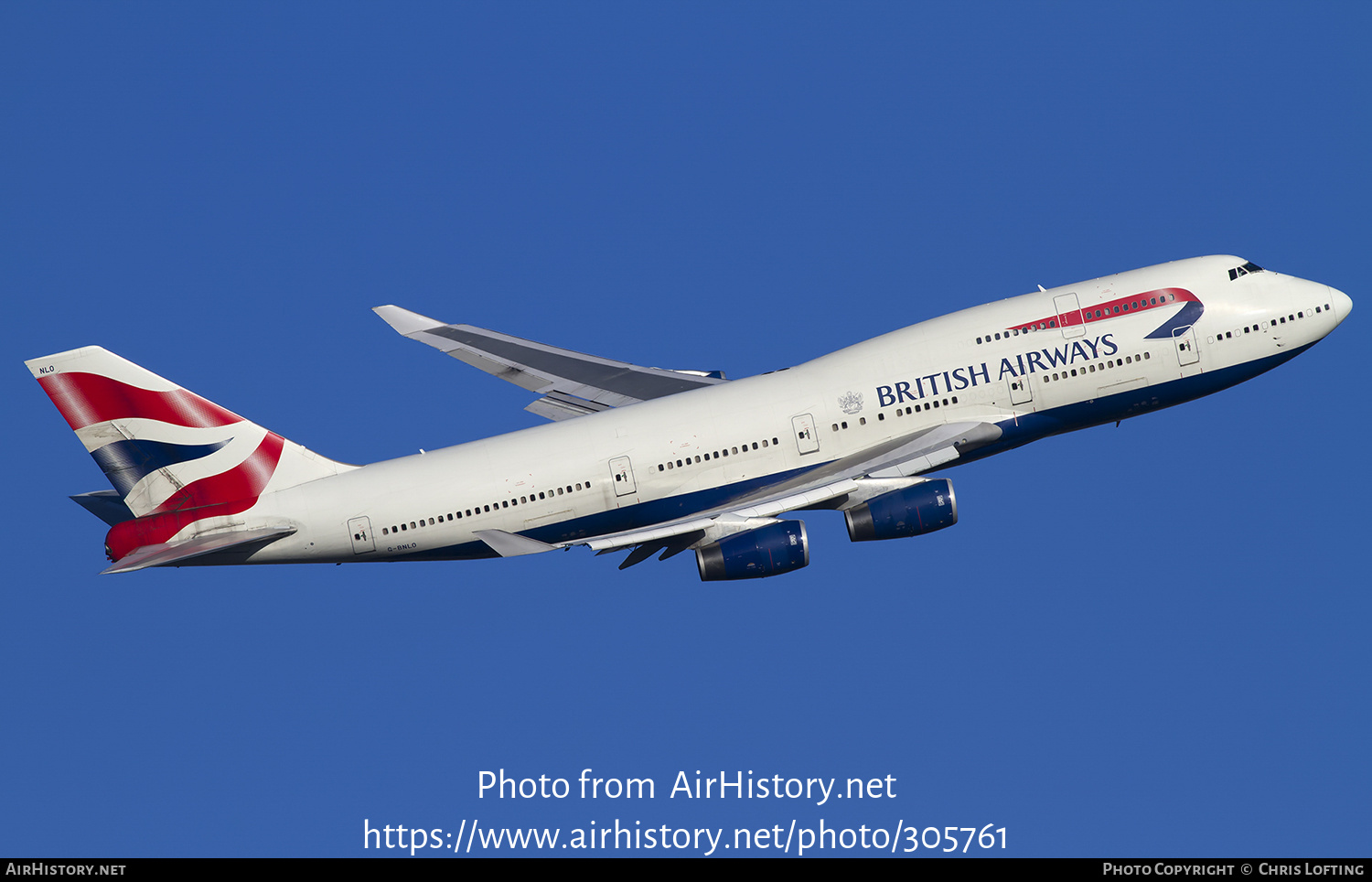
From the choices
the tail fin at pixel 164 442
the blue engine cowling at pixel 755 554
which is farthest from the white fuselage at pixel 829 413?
the blue engine cowling at pixel 755 554

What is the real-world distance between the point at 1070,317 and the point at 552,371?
16562mm

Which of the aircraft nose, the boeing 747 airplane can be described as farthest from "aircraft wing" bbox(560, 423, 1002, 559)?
the aircraft nose

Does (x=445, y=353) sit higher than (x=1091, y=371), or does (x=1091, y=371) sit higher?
(x=445, y=353)

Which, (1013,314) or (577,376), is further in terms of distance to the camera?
(577,376)

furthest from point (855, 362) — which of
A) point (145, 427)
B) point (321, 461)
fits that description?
point (145, 427)

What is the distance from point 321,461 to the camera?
49438 mm

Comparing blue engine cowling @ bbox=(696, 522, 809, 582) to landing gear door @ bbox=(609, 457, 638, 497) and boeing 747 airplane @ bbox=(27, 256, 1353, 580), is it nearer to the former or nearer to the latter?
boeing 747 airplane @ bbox=(27, 256, 1353, 580)

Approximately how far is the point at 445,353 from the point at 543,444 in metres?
8.65

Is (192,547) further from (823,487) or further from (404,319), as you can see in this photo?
(823,487)

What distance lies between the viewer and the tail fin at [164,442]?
47.1 m

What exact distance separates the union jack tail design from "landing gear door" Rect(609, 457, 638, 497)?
26.6ft

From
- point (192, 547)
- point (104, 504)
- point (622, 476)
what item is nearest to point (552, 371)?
point (622, 476)

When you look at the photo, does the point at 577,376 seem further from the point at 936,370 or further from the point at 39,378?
the point at 39,378

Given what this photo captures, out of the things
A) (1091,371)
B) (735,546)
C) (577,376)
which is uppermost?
(577,376)
